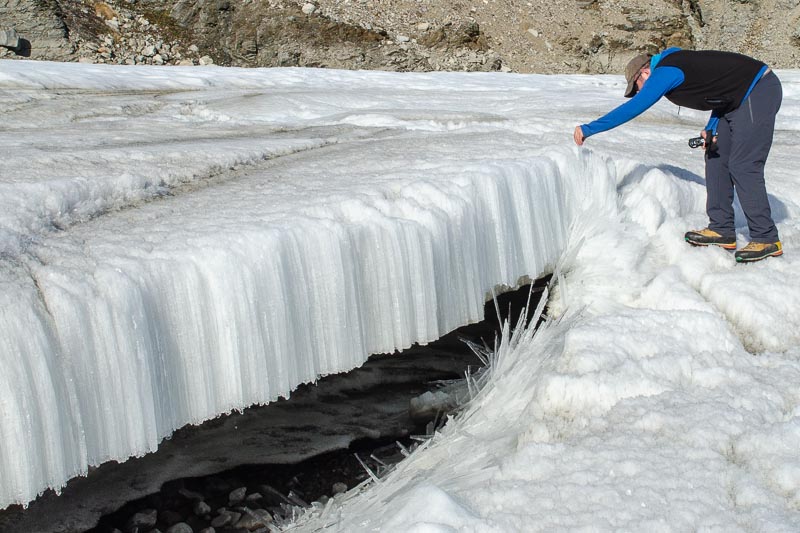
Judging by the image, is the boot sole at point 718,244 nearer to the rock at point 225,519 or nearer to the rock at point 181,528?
the rock at point 225,519

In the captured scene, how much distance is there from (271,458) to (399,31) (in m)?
17.7

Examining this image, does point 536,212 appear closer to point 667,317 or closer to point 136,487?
point 667,317

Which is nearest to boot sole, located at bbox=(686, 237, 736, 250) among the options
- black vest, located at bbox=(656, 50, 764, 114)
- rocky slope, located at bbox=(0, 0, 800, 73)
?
black vest, located at bbox=(656, 50, 764, 114)

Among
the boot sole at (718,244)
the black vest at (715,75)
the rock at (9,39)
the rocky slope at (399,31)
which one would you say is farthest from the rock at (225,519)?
the rock at (9,39)

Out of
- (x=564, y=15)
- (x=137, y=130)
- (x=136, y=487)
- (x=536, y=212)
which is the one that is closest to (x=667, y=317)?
(x=536, y=212)

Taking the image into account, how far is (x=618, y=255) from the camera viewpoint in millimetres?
4098

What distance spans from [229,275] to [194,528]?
1498 mm

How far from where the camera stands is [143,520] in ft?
12.5

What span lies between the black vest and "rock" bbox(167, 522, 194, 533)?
3173mm

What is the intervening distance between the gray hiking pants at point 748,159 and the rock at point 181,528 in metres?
3.01

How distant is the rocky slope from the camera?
17.6m

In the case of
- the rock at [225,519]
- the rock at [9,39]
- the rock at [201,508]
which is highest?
the rock at [9,39]

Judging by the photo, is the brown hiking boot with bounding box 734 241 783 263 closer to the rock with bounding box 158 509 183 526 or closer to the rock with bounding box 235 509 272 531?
the rock with bounding box 235 509 272 531

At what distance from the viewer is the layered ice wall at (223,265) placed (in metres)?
2.59
